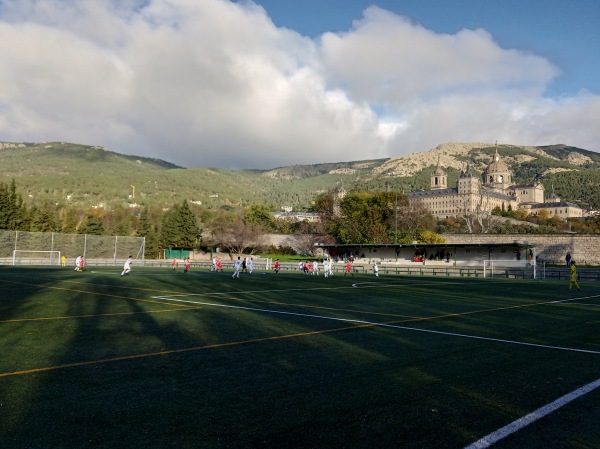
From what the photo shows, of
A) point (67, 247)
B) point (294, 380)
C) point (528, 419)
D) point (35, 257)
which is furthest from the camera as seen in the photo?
point (67, 247)

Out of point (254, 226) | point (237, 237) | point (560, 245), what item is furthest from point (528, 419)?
point (254, 226)

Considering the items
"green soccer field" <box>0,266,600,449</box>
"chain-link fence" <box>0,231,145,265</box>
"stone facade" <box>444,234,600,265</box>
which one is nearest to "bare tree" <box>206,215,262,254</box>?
"chain-link fence" <box>0,231,145,265</box>

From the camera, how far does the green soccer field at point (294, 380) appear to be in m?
4.96


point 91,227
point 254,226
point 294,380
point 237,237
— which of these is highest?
point 254,226

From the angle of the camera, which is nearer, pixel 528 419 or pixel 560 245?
pixel 528 419

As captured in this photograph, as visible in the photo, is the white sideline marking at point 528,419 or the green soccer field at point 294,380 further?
the green soccer field at point 294,380

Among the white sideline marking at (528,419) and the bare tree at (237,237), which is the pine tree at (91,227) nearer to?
the bare tree at (237,237)

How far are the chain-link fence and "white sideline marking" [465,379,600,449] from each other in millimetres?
55962

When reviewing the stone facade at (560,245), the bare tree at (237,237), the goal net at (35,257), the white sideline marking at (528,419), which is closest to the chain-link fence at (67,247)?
the goal net at (35,257)

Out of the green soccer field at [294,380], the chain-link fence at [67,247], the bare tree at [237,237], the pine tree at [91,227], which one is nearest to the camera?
the green soccer field at [294,380]

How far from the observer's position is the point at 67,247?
5612 cm

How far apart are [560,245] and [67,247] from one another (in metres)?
67.7

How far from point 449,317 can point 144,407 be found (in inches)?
430

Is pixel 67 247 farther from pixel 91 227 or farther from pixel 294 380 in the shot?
pixel 294 380
